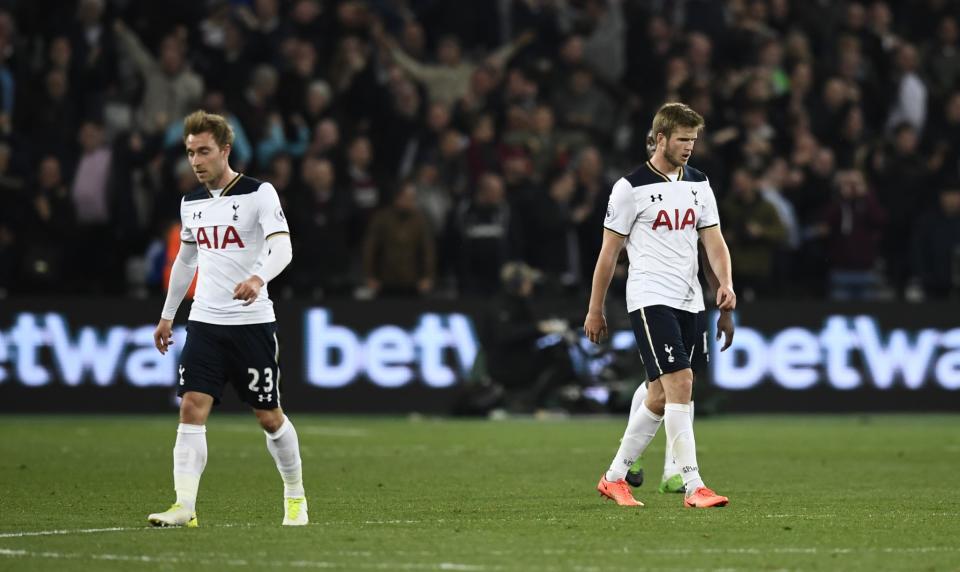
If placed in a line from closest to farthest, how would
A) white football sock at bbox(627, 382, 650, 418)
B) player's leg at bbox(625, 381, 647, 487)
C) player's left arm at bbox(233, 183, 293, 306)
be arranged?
player's left arm at bbox(233, 183, 293, 306)
white football sock at bbox(627, 382, 650, 418)
player's leg at bbox(625, 381, 647, 487)

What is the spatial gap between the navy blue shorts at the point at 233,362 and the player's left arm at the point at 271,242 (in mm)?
200

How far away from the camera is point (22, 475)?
13.8m

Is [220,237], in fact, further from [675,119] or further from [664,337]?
[675,119]

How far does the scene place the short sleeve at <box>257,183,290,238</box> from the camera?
9867 millimetres

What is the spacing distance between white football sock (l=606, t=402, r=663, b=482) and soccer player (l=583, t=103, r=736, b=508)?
9 cm

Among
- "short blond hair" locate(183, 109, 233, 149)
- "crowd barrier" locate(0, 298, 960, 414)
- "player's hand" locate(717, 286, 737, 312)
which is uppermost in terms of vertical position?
"short blond hair" locate(183, 109, 233, 149)

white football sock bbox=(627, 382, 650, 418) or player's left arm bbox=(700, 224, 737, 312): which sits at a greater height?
player's left arm bbox=(700, 224, 737, 312)

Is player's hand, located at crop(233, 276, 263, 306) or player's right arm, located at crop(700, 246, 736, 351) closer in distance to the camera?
player's hand, located at crop(233, 276, 263, 306)

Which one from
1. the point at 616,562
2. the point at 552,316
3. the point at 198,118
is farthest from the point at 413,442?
the point at 616,562

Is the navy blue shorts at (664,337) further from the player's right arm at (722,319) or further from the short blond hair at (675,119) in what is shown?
the short blond hair at (675,119)

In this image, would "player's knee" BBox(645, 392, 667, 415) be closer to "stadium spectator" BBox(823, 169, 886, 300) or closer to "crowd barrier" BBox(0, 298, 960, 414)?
"crowd barrier" BBox(0, 298, 960, 414)

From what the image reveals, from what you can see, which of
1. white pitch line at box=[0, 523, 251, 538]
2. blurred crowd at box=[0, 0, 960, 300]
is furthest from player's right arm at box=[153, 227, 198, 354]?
blurred crowd at box=[0, 0, 960, 300]

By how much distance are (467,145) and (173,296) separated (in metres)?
13.6

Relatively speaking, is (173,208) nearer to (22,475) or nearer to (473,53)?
(473,53)
